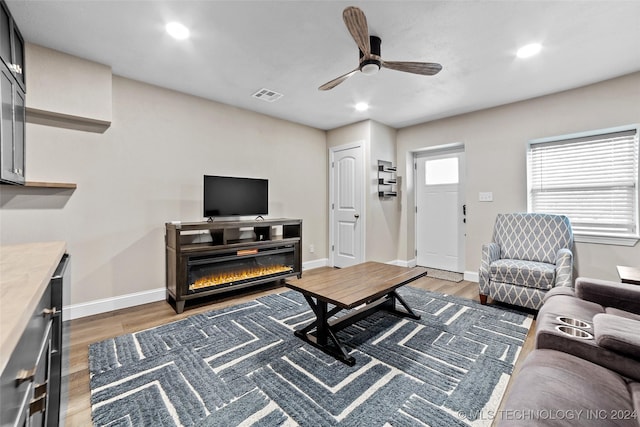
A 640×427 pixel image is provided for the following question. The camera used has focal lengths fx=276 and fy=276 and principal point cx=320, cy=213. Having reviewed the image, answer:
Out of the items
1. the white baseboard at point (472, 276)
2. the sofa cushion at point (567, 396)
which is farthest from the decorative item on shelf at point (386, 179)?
the sofa cushion at point (567, 396)

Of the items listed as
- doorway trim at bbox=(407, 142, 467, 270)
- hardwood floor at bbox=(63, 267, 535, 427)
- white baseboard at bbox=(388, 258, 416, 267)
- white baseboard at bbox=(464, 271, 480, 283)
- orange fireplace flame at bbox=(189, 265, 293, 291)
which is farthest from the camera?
white baseboard at bbox=(388, 258, 416, 267)

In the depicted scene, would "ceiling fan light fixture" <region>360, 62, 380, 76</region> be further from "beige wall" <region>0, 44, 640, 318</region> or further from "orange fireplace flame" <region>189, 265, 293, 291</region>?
"orange fireplace flame" <region>189, 265, 293, 291</region>

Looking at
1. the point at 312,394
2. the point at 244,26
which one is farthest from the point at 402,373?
the point at 244,26

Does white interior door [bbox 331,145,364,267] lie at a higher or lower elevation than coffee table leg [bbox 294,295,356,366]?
higher

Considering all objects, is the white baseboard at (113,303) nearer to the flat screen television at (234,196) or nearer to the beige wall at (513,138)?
the flat screen television at (234,196)

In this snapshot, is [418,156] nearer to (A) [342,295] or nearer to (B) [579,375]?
(A) [342,295]

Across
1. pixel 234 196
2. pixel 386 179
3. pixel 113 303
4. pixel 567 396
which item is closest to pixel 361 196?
pixel 386 179

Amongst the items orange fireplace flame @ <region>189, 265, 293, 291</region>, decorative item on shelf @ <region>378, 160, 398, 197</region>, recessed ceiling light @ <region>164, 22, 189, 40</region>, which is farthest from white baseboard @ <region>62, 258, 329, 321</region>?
decorative item on shelf @ <region>378, 160, 398, 197</region>

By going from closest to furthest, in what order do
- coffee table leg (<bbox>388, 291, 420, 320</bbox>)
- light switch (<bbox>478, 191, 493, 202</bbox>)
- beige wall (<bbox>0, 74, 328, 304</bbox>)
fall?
1. beige wall (<bbox>0, 74, 328, 304</bbox>)
2. coffee table leg (<bbox>388, 291, 420, 320</bbox>)
3. light switch (<bbox>478, 191, 493, 202</bbox>)

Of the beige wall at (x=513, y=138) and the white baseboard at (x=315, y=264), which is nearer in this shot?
the beige wall at (x=513, y=138)

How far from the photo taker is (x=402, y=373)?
5.99 feet

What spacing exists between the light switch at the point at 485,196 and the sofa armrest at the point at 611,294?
2284 millimetres

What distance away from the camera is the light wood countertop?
61cm

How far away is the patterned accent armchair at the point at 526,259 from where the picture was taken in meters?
2.70
